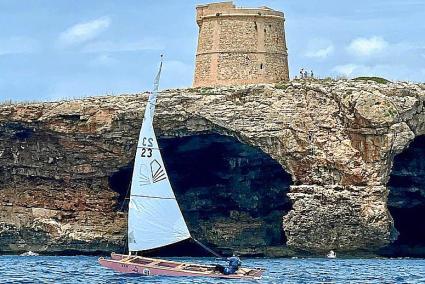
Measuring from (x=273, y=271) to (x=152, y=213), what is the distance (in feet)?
32.1

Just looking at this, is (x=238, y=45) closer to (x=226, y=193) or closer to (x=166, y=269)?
(x=226, y=193)

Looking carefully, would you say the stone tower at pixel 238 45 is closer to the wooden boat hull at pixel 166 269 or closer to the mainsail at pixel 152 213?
the mainsail at pixel 152 213

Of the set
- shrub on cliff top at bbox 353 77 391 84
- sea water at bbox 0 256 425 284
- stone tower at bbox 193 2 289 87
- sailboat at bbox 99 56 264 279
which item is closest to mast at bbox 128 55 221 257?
sailboat at bbox 99 56 264 279

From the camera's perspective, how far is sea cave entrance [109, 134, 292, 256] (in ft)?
271

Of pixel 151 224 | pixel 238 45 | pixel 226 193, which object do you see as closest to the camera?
pixel 151 224

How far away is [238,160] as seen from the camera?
82062mm

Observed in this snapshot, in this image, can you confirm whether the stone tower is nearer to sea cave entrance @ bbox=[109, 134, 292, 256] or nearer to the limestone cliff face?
sea cave entrance @ bbox=[109, 134, 292, 256]

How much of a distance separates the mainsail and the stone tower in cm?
2469

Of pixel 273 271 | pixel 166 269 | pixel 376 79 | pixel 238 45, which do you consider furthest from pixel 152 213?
pixel 376 79

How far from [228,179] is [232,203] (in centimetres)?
181

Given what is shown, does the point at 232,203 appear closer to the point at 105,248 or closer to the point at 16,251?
the point at 105,248

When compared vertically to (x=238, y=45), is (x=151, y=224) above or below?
below

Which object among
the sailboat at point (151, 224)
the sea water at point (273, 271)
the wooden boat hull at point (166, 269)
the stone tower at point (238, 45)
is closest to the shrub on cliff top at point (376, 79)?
A: the stone tower at point (238, 45)

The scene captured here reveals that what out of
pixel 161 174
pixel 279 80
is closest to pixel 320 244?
pixel 279 80
